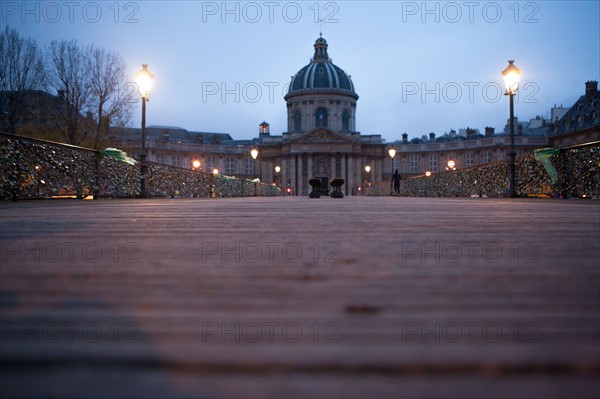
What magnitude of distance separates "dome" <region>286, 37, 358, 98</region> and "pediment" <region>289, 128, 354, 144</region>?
358 inches

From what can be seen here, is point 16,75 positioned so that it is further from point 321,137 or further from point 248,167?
point 248,167

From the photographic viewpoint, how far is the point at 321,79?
78.2 meters

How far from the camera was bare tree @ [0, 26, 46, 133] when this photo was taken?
28381 millimetres

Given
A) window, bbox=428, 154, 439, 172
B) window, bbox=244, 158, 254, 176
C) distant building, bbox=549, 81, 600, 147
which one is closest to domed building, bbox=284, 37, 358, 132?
window, bbox=244, 158, 254, 176

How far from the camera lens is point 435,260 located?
3.72ft

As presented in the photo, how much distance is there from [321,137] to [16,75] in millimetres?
47626

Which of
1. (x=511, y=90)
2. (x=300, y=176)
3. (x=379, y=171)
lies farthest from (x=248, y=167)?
(x=511, y=90)

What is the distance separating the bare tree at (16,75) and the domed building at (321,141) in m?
45.2

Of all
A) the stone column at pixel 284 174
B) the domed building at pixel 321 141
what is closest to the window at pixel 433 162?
the domed building at pixel 321 141

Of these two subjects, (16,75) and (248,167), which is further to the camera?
(248,167)

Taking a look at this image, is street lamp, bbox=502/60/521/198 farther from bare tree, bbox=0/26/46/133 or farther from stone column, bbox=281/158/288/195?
stone column, bbox=281/158/288/195

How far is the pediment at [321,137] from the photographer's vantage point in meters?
71.0

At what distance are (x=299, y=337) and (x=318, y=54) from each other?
88.5m

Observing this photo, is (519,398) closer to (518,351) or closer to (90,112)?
(518,351)
